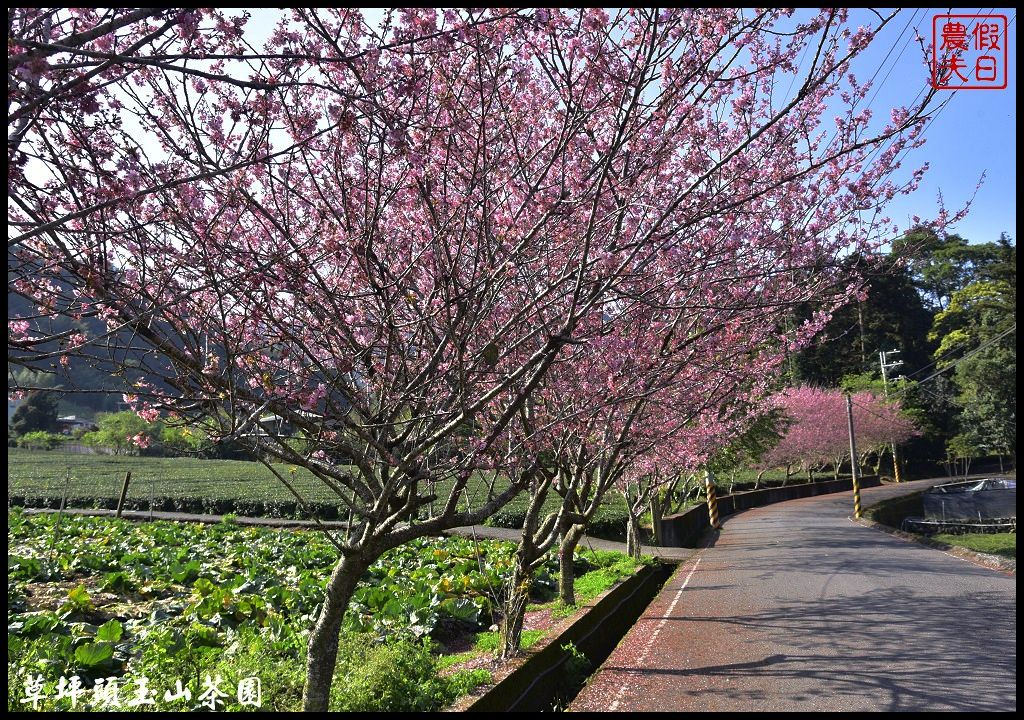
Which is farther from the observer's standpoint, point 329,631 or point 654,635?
point 654,635

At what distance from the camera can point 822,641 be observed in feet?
26.3

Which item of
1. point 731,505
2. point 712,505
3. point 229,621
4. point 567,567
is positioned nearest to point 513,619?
point 567,567

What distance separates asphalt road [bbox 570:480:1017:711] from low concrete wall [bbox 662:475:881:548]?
16.3 ft

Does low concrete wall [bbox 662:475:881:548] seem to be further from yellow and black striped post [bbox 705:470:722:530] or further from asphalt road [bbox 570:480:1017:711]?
asphalt road [bbox 570:480:1017:711]

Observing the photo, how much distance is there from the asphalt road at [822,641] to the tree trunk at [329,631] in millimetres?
2691

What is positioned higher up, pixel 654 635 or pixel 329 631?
pixel 329 631

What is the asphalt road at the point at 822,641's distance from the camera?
6035mm

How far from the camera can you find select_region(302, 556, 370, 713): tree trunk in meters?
4.45

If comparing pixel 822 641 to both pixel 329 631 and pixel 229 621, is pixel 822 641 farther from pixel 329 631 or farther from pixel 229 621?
pixel 229 621

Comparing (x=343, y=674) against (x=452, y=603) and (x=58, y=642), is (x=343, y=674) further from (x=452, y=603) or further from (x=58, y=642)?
(x=452, y=603)

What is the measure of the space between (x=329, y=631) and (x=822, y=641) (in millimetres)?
6071

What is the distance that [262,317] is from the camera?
402 cm

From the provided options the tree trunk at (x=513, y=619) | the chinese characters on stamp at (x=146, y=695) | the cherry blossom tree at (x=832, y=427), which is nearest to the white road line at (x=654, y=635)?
the tree trunk at (x=513, y=619)

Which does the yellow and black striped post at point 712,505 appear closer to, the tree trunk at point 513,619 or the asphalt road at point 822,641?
the asphalt road at point 822,641
